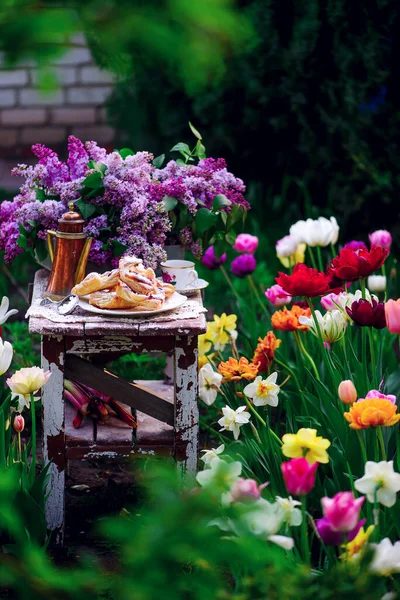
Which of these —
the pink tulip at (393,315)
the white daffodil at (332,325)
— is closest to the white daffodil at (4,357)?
the white daffodil at (332,325)

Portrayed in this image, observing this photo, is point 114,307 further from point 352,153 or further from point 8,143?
point 8,143

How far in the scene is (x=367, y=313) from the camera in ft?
7.20

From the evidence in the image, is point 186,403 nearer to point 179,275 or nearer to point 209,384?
point 209,384

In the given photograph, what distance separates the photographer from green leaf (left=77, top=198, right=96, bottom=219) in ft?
9.16

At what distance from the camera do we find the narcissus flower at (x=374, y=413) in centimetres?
177

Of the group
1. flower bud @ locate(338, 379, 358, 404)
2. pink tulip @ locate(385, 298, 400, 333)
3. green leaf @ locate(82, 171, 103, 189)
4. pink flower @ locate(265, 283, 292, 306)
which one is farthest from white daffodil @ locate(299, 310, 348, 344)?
green leaf @ locate(82, 171, 103, 189)

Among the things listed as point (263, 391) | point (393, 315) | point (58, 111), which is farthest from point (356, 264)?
point (58, 111)

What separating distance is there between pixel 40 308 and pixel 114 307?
23cm

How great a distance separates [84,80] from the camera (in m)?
6.80

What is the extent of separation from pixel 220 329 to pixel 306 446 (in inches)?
52.0

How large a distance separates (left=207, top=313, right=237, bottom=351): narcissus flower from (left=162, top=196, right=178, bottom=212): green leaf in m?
0.40

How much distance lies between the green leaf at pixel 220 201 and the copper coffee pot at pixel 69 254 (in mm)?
459

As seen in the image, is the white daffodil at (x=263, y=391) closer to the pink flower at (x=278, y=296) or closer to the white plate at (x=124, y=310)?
the white plate at (x=124, y=310)

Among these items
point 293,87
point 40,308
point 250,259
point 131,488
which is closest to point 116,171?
point 40,308
